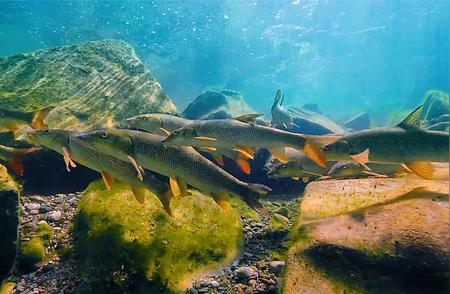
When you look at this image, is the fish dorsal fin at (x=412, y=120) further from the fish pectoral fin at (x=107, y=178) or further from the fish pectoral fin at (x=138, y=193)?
the fish pectoral fin at (x=107, y=178)

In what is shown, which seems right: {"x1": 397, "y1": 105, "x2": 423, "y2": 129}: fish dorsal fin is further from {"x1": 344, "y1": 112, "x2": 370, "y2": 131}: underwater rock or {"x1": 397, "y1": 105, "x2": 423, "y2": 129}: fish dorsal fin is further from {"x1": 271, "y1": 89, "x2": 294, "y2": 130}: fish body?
{"x1": 344, "y1": 112, "x2": 370, "y2": 131}: underwater rock

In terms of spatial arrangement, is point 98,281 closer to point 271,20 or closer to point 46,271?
point 46,271

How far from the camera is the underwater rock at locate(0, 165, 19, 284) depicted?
4.31 meters

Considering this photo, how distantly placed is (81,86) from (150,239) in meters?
6.22

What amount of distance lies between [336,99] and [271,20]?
128 m

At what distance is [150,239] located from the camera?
168 inches

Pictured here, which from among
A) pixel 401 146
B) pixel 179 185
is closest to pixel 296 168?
pixel 401 146

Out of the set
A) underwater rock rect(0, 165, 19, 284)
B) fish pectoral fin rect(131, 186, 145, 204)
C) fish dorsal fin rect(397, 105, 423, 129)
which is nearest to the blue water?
fish dorsal fin rect(397, 105, 423, 129)

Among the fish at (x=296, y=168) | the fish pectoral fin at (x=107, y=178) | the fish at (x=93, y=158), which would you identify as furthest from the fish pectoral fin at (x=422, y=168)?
the fish pectoral fin at (x=107, y=178)

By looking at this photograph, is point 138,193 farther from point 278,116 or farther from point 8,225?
point 278,116

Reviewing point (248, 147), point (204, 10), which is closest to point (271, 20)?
point (204, 10)

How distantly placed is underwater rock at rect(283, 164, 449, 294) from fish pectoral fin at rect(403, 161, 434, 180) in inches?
7.4

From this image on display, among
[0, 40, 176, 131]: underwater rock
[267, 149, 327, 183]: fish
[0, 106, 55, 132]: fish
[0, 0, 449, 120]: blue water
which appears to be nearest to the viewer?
[0, 106, 55, 132]: fish

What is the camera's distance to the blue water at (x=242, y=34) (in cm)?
3544
